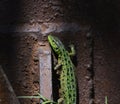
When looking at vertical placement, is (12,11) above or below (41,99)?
above

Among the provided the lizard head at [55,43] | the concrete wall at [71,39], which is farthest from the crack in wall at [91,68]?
the lizard head at [55,43]

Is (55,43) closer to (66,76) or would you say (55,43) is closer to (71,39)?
(71,39)

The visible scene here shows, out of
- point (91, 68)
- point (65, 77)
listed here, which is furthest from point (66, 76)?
point (91, 68)

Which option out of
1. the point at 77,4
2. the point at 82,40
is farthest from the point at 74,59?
the point at 77,4

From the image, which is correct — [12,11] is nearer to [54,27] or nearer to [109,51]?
[54,27]

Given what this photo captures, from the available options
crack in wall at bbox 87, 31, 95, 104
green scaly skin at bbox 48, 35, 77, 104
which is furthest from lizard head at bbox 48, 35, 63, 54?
crack in wall at bbox 87, 31, 95, 104

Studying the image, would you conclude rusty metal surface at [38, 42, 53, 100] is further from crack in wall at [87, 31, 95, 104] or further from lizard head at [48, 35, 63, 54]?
crack in wall at [87, 31, 95, 104]

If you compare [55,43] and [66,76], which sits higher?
[55,43]
